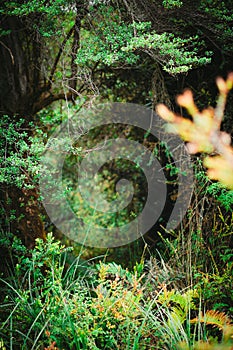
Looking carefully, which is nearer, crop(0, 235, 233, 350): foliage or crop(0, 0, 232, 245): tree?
crop(0, 235, 233, 350): foliage

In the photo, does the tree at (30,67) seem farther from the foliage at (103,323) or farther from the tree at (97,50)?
the foliage at (103,323)

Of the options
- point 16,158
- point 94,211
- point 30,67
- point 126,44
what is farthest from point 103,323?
point 30,67

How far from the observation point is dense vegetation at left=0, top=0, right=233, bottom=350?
2516 mm

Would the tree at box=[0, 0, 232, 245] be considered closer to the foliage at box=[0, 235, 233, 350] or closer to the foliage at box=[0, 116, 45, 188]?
the foliage at box=[0, 116, 45, 188]

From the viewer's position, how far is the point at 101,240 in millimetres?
5020

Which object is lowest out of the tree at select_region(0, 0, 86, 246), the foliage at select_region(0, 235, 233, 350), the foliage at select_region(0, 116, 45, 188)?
the foliage at select_region(0, 235, 233, 350)

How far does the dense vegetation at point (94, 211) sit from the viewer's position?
99.0 inches

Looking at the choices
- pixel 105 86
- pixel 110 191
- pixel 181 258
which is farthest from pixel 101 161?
pixel 181 258

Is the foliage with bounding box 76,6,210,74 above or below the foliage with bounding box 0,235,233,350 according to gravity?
above

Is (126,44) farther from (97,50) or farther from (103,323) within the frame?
(103,323)

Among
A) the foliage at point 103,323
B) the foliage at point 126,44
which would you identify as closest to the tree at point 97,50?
the foliage at point 126,44

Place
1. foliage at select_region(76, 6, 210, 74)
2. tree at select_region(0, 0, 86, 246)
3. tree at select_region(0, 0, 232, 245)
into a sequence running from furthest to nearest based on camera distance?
tree at select_region(0, 0, 86, 246) → tree at select_region(0, 0, 232, 245) → foliage at select_region(76, 6, 210, 74)

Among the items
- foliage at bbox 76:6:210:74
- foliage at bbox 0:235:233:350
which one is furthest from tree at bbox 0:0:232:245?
foliage at bbox 0:235:233:350

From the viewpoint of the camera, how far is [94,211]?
10.7ft
